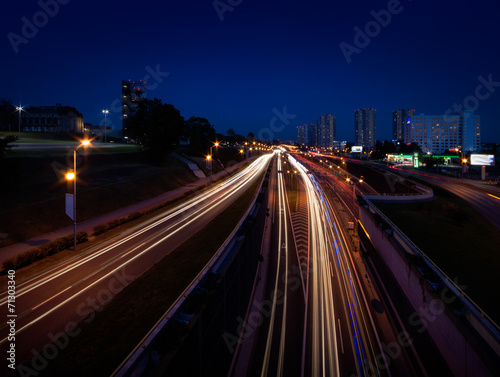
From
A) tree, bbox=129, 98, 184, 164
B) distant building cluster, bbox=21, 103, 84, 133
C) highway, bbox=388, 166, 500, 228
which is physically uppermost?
distant building cluster, bbox=21, 103, 84, 133

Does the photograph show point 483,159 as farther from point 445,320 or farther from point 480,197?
point 445,320

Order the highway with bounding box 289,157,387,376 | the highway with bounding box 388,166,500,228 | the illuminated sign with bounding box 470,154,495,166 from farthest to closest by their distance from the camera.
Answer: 1. the illuminated sign with bounding box 470,154,495,166
2. the highway with bounding box 388,166,500,228
3. the highway with bounding box 289,157,387,376

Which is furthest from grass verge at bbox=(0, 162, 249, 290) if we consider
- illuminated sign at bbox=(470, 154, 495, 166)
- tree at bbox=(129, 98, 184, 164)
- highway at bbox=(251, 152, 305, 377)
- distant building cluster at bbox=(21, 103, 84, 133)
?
distant building cluster at bbox=(21, 103, 84, 133)

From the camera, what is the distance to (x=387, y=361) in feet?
38.8

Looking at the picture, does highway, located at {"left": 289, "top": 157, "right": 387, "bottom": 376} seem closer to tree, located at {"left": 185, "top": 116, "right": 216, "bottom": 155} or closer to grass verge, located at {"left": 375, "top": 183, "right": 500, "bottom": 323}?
grass verge, located at {"left": 375, "top": 183, "right": 500, "bottom": 323}

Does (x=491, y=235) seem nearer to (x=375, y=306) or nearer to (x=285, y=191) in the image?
(x=375, y=306)

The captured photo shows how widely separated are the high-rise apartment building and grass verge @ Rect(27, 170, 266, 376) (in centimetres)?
20160

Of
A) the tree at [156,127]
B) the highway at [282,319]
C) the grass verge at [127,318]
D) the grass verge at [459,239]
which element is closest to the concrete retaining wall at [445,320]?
the grass verge at [459,239]

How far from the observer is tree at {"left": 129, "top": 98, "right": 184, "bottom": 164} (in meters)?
49.8

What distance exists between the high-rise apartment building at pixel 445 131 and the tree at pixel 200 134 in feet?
491

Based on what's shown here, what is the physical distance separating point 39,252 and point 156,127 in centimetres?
4037

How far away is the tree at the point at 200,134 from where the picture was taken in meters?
70.3

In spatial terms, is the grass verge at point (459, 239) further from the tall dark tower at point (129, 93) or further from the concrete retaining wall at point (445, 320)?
the tall dark tower at point (129, 93)

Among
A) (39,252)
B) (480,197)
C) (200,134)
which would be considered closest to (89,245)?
(39,252)
